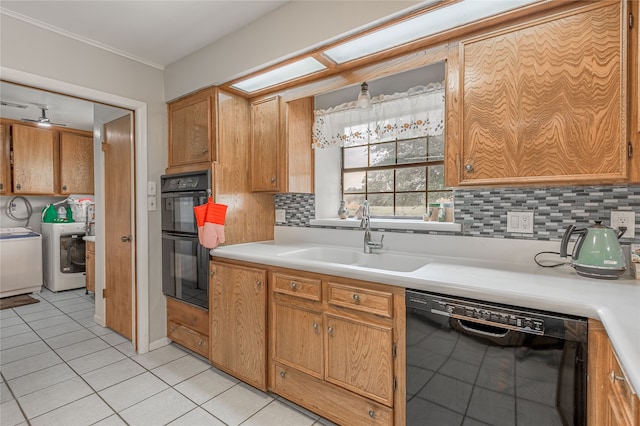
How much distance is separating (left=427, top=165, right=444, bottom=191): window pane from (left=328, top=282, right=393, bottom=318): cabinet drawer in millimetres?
1085

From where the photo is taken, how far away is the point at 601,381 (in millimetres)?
1008

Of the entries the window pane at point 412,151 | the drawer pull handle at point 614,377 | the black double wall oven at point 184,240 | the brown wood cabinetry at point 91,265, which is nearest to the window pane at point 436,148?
the window pane at point 412,151

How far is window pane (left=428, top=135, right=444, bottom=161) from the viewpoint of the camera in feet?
7.29

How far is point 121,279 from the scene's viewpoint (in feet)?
9.57

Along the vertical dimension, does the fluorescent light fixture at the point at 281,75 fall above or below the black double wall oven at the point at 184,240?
above

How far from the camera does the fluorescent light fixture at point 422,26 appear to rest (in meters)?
1.44

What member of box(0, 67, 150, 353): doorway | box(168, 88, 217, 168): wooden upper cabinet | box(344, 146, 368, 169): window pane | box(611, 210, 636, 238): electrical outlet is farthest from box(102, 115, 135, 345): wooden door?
box(611, 210, 636, 238): electrical outlet

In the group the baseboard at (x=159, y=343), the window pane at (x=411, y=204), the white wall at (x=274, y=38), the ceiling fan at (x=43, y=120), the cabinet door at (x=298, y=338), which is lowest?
the baseboard at (x=159, y=343)

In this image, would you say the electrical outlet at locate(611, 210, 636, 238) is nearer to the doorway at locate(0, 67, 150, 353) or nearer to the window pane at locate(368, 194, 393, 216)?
the window pane at locate(368, 194, 393, 216)

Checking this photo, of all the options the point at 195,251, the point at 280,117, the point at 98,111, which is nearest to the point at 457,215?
the point at 280,117

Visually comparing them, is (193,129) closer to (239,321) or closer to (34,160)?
(239,321)

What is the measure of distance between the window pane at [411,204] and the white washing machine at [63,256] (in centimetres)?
461

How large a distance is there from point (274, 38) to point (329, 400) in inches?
85.5

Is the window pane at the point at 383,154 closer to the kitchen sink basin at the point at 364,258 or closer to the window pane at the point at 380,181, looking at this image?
the window pane at the point at 380,181
